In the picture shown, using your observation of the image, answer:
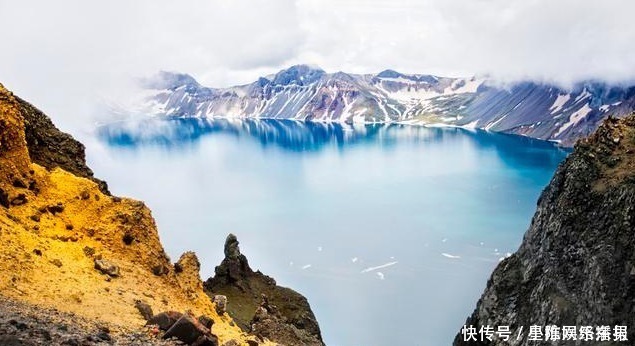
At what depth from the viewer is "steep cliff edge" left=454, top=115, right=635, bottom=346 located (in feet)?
90.0

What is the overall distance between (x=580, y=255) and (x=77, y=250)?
25524 mm

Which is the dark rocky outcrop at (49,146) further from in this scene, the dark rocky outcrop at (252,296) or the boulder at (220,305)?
the dark rocky outcrop at (252,296)

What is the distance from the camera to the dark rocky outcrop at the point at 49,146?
30188 millimetres

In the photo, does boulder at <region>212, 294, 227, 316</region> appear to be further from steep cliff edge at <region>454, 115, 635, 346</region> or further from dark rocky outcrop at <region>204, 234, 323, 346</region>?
steep cliff edge at <region>454, 115, 635, 346</region>

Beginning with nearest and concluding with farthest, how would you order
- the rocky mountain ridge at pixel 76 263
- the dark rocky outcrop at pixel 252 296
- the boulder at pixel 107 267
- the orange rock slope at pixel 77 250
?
the rocky mountain ridge at pixel 76 263
the orange rock slope at pixel 77 250
the boulder at pixel 107 267
the dark rocky outcrop at pixel 252 296

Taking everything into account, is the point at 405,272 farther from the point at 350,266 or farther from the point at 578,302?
the point at 578,302

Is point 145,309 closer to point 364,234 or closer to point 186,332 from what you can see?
point 186,332

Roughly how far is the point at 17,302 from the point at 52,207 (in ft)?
30.0

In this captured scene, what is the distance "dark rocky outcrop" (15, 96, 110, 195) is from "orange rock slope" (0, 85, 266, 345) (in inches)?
93.7

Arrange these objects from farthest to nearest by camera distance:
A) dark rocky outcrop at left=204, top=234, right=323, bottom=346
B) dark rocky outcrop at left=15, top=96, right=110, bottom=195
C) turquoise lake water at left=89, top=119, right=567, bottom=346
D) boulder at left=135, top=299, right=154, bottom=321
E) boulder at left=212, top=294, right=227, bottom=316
Answer: turquoise lake water at left=89, top=119, right=567, bottom=346, dark rocky outcrop at left=204, top=234, right=323, bottom=346, boulder at left=212, top=294, right=227, bottom=316, dark rocky outcrop at left=15, top=96, right=110, bottom=195, boulder at left=135, top=299, right=154, bottom=321

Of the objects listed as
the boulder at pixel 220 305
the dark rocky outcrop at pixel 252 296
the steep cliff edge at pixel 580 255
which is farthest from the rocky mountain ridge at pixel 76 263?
the steep cliff edge at pixel 580 255

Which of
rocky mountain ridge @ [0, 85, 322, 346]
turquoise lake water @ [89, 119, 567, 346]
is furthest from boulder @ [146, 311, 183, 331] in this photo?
turquoise lake water @ [89, 119, 567, 346]

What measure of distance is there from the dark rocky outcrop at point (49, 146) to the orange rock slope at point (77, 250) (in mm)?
2381

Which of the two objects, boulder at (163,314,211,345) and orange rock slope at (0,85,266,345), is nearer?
boulder at (163,314,211,345)
